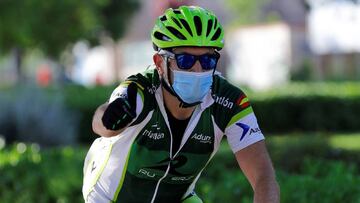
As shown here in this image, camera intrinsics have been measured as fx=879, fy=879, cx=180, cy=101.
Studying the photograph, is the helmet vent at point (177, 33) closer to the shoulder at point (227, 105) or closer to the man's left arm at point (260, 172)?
the shoulder at point (227, 105)

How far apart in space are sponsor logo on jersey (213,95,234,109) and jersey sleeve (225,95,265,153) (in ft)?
0.14

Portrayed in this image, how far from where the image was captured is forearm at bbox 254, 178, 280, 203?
13.7 feet

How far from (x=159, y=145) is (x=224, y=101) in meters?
0.39

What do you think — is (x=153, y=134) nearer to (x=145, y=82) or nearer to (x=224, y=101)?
(x=145, y=82)

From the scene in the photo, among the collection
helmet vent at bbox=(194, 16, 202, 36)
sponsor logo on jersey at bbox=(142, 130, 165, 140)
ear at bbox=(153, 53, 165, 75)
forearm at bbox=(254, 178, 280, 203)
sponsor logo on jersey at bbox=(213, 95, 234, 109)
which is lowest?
forearm at bbox=(254, 178, 280, 203)

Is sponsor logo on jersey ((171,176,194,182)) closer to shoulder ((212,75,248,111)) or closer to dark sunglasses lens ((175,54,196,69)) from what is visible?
shoulder ((212,75,248,111))

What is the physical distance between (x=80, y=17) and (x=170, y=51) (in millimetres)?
18310

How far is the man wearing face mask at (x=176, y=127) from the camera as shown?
4172 millimetres

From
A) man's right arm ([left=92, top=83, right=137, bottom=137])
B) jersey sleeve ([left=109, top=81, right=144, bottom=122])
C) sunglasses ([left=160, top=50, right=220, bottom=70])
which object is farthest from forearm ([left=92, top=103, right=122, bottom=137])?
sunglasses ([left=160, top=50, right=220, bottom=70])

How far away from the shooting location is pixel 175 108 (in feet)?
14.4

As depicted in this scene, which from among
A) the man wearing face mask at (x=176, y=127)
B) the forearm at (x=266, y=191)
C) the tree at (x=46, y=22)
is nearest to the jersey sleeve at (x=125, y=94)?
the man wearing face mask at (x=176, y=127)

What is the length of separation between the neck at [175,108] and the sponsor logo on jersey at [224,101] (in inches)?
5.1

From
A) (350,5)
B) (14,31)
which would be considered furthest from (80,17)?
(350,5)

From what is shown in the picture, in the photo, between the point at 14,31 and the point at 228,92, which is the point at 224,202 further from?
the point at 14,31
